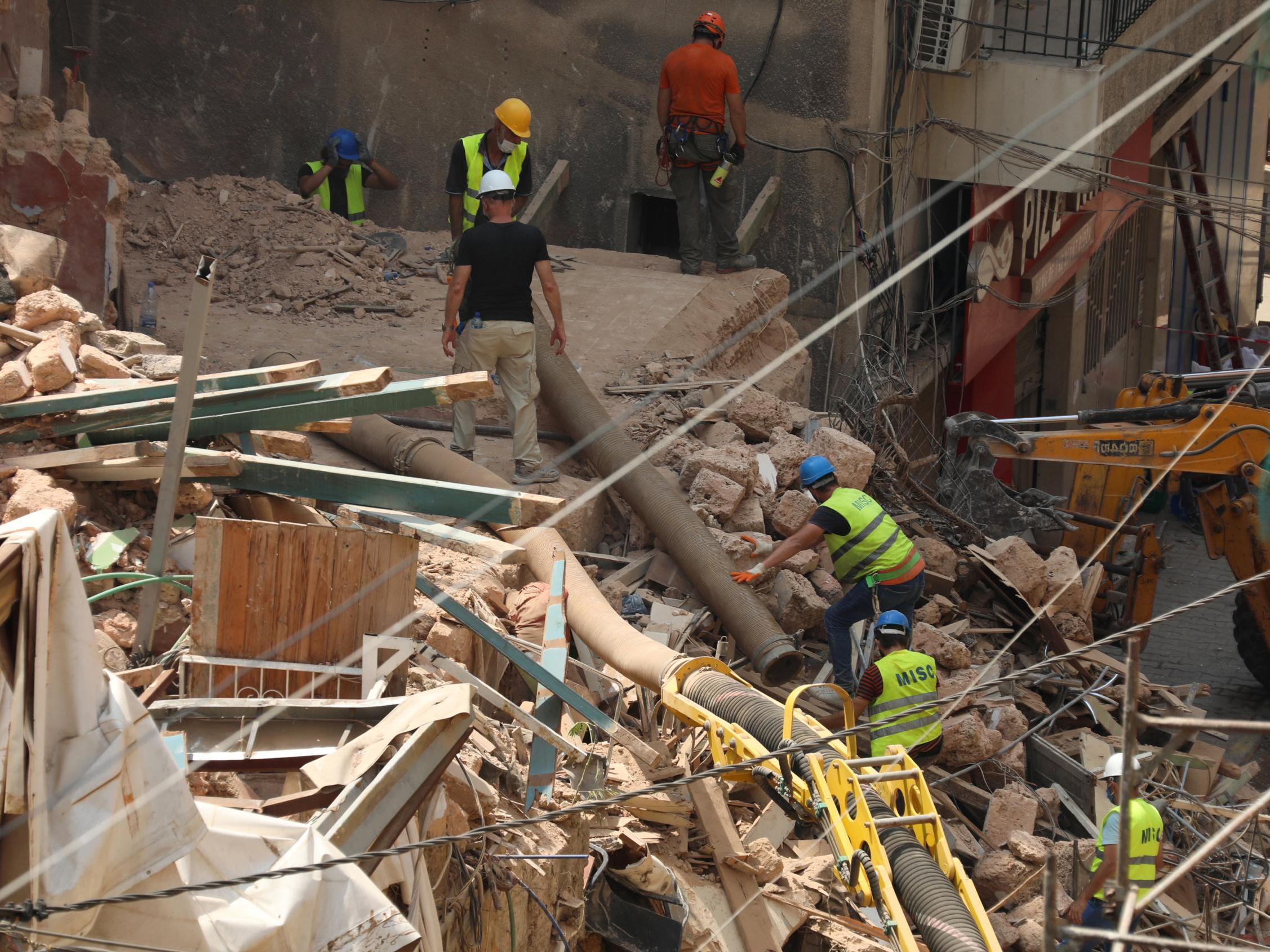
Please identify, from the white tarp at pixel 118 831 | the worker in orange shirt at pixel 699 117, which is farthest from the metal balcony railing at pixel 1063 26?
the white tarp at pixel 118 831

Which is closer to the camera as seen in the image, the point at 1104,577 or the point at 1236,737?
the point at 1236,737

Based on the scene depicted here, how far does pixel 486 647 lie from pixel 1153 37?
11.1m

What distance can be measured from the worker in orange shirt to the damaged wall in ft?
3.06

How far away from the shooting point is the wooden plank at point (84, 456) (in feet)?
18.8

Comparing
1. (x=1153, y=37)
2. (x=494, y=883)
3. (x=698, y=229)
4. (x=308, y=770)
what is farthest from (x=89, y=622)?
(x=1153, y=37)

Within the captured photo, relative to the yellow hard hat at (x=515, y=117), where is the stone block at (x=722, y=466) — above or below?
below

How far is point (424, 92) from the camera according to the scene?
1284 cm

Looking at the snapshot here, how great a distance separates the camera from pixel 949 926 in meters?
5.01

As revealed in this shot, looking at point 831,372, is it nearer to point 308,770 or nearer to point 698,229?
point 698,229

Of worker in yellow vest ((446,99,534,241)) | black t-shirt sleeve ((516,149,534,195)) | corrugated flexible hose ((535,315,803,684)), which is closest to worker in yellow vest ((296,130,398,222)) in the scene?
worker in yellow vest ((446,99,534,241))

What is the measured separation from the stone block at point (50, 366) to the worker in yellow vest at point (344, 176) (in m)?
6.33

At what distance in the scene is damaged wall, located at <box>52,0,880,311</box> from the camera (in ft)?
40.5

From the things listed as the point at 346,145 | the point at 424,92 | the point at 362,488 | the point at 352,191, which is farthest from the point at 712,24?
the point at 362,488

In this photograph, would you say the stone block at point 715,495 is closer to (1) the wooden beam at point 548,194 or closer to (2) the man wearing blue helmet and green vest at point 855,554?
(2) the man wearing blue helmet and green vest at point 855,554
